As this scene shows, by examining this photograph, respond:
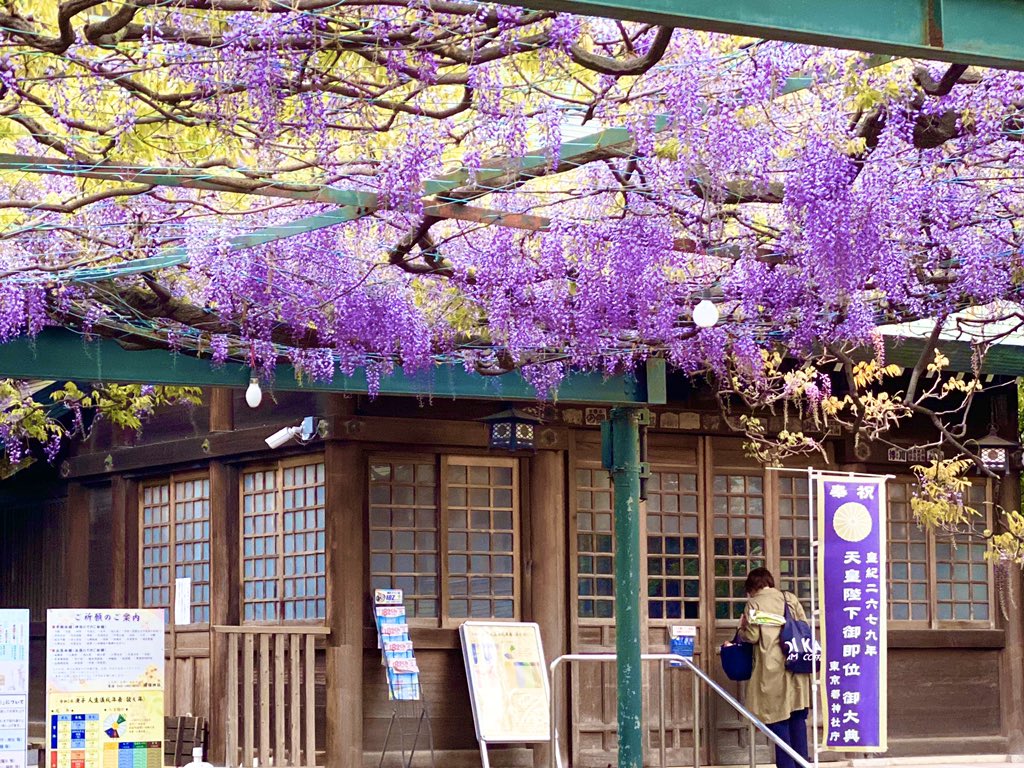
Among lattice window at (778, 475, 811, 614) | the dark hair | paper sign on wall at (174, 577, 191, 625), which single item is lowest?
paper sign on wall at (174, 577, 191, 625)

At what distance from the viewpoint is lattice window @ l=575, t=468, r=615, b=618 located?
1089 centimetres

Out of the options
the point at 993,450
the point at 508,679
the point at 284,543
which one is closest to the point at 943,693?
the point at 993,450

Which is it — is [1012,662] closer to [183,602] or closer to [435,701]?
[435,701]

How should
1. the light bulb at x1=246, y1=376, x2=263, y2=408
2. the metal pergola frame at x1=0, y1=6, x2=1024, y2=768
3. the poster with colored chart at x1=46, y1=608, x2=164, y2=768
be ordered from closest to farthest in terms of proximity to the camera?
the metal pergola frame at x1=0, y1=6, x2=1024, y2=768 < the poster with colored chart at x1=46, y1=608, x2=164, y2=768 < the light bulb at x1=246, y1=376, x2=263, y2=408

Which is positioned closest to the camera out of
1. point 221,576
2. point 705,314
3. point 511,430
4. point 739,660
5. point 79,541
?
point 705,314

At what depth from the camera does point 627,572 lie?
30.2ft

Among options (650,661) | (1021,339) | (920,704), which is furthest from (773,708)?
(1021,339)

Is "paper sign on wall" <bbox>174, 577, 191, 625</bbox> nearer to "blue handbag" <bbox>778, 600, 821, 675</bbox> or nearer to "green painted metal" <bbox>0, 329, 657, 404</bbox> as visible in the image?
"green painted metal" <bbox>0, 329, 657, 404</bbox>

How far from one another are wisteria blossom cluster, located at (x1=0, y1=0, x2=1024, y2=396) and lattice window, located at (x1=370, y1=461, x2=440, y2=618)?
76.4 inches

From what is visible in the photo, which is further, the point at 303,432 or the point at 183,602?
the point at 183,602

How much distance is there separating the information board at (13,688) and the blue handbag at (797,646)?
14.6ft

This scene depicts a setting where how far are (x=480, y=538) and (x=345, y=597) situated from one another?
3.45 ft

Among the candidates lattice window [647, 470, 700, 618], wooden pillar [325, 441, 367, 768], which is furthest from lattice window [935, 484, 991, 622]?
wooden pillar [325, 441, 367, 768]

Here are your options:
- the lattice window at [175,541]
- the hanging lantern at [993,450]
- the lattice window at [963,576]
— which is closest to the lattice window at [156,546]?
the lattice window at [175,541]
